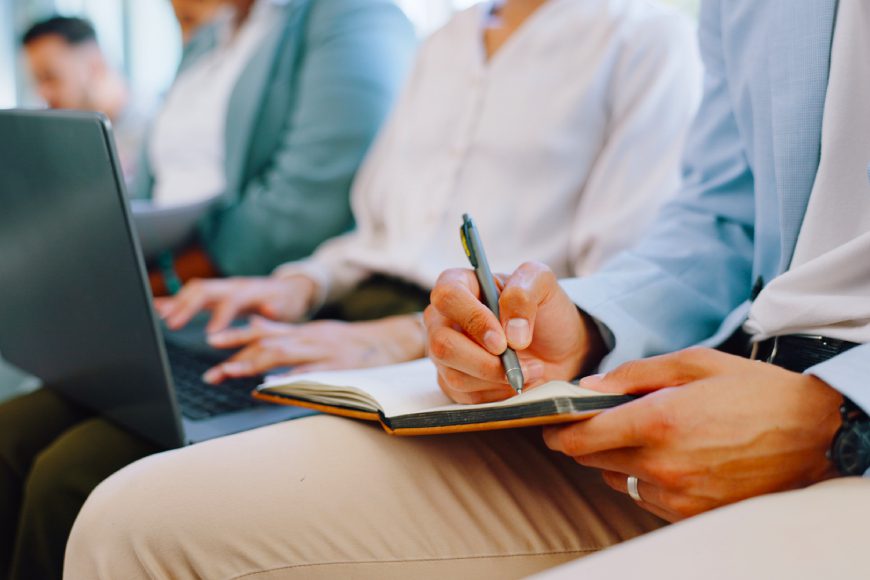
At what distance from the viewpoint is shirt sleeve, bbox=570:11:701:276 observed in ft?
3.29

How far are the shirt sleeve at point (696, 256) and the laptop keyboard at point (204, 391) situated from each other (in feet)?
1.33

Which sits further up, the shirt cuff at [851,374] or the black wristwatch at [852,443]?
the shirt cuff at [851,374]

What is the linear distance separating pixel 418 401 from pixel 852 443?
31cm

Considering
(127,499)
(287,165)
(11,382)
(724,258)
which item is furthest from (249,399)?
(11,382)

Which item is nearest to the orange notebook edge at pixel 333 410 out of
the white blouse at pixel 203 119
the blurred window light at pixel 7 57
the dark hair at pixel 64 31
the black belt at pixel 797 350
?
the black belt at pixel 797 350

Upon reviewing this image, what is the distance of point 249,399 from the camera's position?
2.98ft

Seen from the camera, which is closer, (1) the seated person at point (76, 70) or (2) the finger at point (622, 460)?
(2) the finger at point (622, 460)

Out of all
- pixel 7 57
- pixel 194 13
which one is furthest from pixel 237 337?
pixel 7 57

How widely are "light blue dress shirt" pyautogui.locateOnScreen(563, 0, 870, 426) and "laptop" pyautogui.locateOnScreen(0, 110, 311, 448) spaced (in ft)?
1.19

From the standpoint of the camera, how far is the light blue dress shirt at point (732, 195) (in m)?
0.63

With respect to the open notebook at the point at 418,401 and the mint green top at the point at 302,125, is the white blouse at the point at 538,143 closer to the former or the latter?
the mint green top at the point at 302,125

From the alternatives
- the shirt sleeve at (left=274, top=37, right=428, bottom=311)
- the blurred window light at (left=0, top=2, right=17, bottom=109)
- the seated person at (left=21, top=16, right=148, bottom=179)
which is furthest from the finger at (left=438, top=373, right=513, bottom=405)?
the blurred window light at (left=0, top=2, right=17, bottom=109)

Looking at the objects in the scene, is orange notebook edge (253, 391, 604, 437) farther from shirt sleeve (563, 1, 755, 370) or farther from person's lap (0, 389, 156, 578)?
person's lap (0, 389, 156, 578)

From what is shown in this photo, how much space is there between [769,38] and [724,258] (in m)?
0.21
